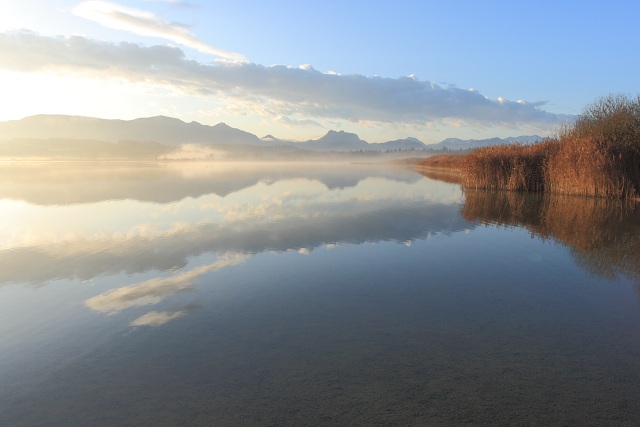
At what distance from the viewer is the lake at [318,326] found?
4605mm

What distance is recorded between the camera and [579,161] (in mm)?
25281

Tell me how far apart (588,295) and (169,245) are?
33.7ft

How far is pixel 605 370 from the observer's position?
5293 mm

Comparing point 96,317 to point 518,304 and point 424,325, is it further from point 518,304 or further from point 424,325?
point 518,304

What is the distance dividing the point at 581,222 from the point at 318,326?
1417cm

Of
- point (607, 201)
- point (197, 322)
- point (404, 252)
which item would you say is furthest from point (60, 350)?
point (607, 201)

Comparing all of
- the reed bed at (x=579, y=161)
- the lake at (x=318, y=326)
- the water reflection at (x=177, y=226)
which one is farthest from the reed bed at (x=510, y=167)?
the lake at (x=318, y=326)

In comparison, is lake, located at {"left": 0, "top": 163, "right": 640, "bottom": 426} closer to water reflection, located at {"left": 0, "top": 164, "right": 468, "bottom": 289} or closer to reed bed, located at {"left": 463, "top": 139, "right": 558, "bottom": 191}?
water reflection, located at {"left": 0, "top": 164, "right": 468, "bottom": 289}

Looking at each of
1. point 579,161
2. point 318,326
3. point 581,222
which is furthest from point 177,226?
point 579,161

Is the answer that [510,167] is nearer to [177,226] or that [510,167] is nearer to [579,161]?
[579,161]

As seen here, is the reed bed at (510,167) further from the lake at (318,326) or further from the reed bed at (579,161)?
the lake at (318,326)

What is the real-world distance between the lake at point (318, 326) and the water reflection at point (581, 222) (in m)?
0.15

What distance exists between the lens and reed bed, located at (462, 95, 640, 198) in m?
24.2

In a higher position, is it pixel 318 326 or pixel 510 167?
pixel 510 167
